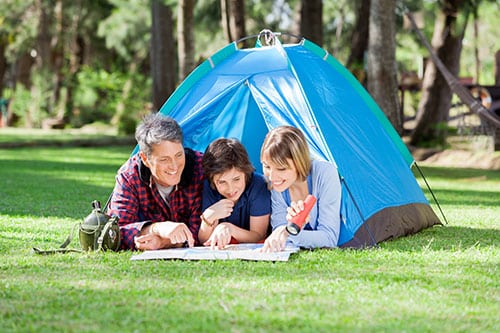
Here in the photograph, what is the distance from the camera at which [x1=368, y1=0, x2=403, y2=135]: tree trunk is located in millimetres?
11820

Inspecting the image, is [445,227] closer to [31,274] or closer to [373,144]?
[373,144]

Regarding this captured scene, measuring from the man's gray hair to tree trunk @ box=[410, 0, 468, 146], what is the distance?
9.93m

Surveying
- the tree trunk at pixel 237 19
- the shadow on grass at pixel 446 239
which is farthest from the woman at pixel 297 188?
the tree trunk at pixel 237 19

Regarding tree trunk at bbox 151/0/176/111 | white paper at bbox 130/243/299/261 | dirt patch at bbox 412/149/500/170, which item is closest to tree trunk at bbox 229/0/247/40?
dirt patch at bbox 412/149/500/170

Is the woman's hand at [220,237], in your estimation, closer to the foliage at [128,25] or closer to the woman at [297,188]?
the woman at [297,188]

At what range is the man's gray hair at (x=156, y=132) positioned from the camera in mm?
4660

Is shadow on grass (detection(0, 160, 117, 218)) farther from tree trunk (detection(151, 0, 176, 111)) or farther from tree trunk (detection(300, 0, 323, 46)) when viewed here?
tree trunk (detection(151, 0, 176, 111))

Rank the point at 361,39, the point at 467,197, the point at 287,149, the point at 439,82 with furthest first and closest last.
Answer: the point at 361,39, the point at 439,82, the point at 467,197, the point at 287,149

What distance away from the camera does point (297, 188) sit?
4.89m

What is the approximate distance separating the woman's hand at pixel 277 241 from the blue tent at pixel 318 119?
577 mm

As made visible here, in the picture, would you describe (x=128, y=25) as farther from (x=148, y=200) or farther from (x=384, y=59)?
(x=148, y=200)

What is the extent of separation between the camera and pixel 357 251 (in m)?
4.75

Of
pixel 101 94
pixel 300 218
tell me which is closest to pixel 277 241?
pixel 300 218

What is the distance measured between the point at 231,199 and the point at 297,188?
382 millimetres
